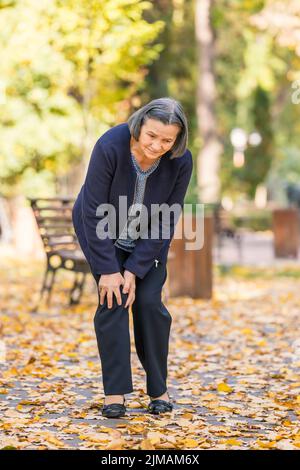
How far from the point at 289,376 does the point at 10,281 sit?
23.6ft

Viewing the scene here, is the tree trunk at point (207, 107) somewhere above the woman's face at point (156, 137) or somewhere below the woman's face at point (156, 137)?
above

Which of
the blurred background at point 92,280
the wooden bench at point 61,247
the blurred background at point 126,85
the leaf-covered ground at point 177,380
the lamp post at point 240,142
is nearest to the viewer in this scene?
the leaf-covered ground at point 177,380

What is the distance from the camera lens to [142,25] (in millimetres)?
11609

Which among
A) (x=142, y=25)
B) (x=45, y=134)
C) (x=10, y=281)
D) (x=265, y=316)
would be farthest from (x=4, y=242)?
(x=265, y=316)

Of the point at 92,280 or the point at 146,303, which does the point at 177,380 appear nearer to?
the point at 146,303

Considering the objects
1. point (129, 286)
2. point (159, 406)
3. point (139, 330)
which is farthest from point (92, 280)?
point (129, 286)

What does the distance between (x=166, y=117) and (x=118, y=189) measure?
472 mm

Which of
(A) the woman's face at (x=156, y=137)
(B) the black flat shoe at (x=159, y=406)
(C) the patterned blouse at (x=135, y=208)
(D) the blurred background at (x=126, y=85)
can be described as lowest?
(B) the black flat shoe at (x=159, y=406)

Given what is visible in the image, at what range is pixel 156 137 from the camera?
4.98 meters

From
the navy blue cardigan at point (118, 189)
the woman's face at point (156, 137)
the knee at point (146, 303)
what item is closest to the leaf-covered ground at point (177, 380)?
the knee at point (146, 303)

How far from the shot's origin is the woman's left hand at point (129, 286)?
516 centimetres

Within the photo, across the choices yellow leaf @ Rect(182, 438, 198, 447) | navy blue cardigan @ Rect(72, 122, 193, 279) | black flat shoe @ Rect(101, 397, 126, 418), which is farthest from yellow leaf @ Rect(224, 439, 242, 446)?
navy blue cardigan @ Rect(72, 122, 193, 279)

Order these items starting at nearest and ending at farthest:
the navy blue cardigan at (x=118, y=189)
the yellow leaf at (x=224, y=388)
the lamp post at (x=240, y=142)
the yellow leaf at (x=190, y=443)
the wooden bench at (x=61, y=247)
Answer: the yellow leaf at (x=190, y=443) < the navy blue cardigan at (x=118, y=189) < the yellow leaf at (x=224, y=388) < the wooden bench at (x=61, y=247) < the lamp post at (x=240, y=142)

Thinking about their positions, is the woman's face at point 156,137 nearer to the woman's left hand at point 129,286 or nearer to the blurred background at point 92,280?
the woman's left hand at point 129,286
